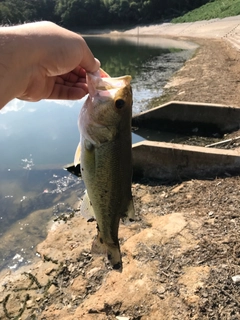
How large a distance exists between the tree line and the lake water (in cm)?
6091

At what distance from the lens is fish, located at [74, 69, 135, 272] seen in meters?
2.72

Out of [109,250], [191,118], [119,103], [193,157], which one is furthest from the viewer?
[191,118]

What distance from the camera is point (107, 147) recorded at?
111 inches

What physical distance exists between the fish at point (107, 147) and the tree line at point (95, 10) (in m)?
75.4

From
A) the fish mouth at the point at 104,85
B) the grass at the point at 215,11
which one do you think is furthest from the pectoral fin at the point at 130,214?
the grass at the point at 215,11

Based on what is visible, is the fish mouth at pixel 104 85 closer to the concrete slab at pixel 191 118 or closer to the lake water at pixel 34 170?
the lake water at pixel 34 170

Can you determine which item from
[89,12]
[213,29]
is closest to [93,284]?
[213,29]

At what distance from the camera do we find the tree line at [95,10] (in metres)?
75.6

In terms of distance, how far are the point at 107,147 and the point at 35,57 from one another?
0.88 metres

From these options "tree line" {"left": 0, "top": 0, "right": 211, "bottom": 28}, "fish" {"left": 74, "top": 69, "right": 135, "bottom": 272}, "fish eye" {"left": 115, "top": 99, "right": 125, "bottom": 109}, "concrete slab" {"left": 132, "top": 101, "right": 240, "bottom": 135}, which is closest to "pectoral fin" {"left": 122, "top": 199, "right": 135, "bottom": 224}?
"fish" {"left": 74, "top": 69, "right": 135, "bottom": 272}

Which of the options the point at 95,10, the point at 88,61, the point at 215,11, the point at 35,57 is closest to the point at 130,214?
the point at 88,61

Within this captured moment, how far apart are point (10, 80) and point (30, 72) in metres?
0.20

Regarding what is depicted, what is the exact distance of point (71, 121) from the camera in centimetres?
1603

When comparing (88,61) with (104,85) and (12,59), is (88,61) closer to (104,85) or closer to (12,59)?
(104,85)
